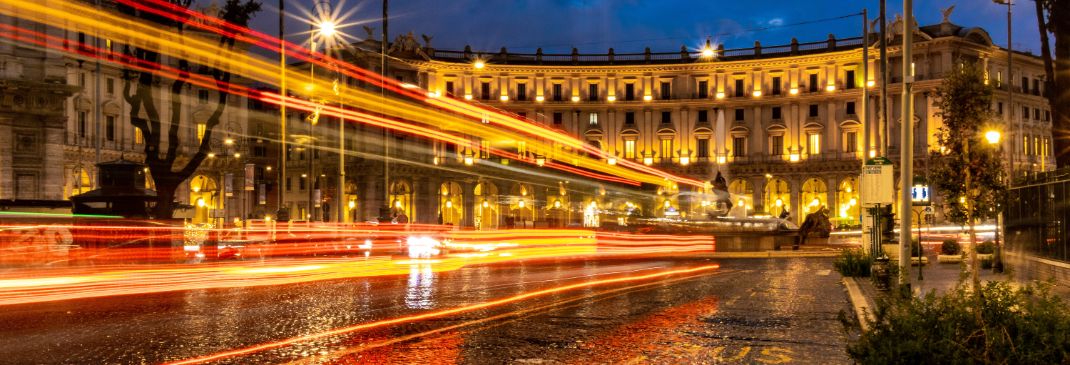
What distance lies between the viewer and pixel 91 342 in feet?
36.6

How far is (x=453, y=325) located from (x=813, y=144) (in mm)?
79791

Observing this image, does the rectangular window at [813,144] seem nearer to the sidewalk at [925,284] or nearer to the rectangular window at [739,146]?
the rectangular window at [739,146]

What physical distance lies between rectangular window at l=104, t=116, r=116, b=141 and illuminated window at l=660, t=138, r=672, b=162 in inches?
1964

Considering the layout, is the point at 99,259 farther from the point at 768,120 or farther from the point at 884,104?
the point at 768,120

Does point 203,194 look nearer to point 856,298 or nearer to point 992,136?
point 856,298

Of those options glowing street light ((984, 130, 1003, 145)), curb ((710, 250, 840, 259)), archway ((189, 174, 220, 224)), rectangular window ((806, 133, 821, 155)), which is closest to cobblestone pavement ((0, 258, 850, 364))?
glowing street light ((984, 130, 1003, 145))

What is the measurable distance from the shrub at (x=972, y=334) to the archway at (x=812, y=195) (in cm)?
8083

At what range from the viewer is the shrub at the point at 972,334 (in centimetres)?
666

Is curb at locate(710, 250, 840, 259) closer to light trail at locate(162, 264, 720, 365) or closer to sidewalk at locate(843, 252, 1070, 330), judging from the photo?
sidewalk at locate(843, 252, 1070, 330)

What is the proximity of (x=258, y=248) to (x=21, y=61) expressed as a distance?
15.9m

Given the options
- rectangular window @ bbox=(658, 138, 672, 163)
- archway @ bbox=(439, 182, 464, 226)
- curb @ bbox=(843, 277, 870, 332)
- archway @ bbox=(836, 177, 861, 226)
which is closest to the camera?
curb @ bbox=(843, 277, 870, 332)

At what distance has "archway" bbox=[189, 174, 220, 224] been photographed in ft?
238

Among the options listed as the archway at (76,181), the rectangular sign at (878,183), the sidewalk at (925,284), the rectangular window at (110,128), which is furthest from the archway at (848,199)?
the rectangular sign at (878,183)

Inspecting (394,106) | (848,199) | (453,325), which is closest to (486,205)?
(394,106)
